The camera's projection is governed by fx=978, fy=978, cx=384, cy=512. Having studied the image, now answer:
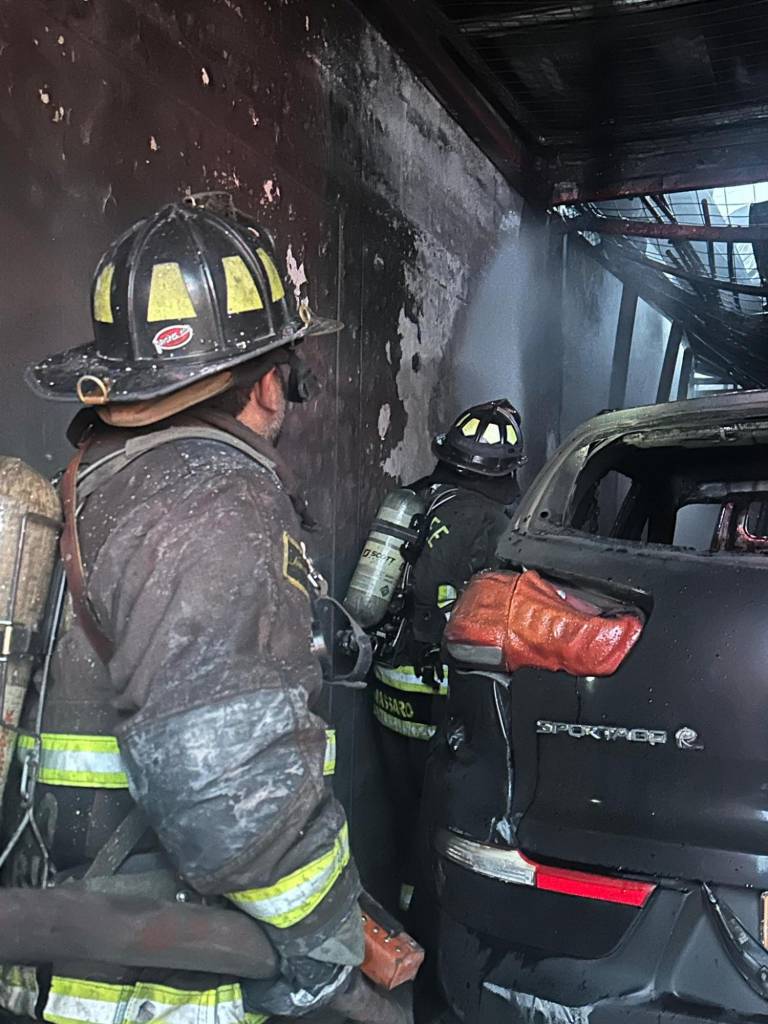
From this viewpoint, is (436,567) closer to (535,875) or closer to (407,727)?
(407,727)

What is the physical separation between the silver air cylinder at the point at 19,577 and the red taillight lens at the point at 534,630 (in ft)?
3.62

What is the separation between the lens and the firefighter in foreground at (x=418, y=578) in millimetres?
4004

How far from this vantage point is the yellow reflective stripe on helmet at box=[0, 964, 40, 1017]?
62.3 inches

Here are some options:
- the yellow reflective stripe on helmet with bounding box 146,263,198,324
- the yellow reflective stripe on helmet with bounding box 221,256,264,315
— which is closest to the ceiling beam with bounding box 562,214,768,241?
the yellow reflective stripe on helmet with bounding box 221,256,264,315

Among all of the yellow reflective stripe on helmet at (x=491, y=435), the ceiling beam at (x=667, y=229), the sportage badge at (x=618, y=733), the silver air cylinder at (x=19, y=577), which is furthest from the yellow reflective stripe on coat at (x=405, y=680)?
the ceiling beam at (x=667, y=229)

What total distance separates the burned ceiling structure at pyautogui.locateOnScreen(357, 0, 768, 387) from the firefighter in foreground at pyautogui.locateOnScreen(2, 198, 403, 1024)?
3.48 meters

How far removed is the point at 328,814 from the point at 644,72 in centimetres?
529

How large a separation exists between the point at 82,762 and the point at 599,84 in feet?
17.7

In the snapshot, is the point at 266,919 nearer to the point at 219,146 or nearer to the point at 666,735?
the point at 666,735

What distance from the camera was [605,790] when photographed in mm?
2150

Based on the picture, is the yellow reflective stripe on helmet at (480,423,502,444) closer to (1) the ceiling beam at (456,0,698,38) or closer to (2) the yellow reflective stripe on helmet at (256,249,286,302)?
(1) the ceiling beam at (456,0,698,38)

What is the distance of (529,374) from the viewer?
727 centimetres

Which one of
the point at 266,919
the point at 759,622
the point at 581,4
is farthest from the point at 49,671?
the point at 581,4

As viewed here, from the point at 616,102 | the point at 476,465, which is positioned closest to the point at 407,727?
the point at 476,465
